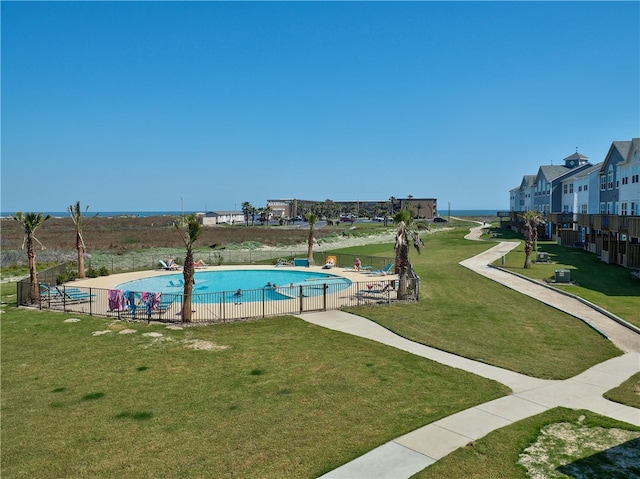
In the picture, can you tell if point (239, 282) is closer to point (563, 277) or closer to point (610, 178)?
point (563, 277)

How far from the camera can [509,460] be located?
9.05 m

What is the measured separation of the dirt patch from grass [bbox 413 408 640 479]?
0.02 m

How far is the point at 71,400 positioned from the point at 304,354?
7511 mm

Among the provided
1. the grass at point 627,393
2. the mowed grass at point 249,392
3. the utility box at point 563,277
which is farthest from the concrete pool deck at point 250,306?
the grass at point 627,393

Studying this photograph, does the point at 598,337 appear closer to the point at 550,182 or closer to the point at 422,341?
the point at 422,341

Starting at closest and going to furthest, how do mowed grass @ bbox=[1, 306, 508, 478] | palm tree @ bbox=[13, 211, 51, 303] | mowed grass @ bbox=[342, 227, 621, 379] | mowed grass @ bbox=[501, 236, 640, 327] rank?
mowed grass @ bbox=[1, 306, 508, 478], mowed grass @ bbox=[342, 227, 621, 379], mowed grass @ bbox=[501, 236, 640, 327], palm tree @ bbox=[13, 211, 51, 303]

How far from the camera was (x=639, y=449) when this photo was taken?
9.47 metres

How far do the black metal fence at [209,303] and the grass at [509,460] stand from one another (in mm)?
13953

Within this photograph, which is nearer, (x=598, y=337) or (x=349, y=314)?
(x=598, y=337)

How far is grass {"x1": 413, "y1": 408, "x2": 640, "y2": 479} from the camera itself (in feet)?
28.0

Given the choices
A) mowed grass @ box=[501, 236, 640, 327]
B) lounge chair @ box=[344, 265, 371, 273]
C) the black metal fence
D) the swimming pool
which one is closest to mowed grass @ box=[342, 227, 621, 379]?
the black metal fence

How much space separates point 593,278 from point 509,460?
29.0 metres

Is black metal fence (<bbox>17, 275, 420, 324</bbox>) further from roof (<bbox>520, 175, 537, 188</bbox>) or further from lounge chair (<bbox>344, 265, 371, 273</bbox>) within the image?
roof (<bbox>520, 175, 537, 188</bbox>)

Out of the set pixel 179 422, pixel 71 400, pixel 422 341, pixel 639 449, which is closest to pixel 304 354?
pixel 422 341
